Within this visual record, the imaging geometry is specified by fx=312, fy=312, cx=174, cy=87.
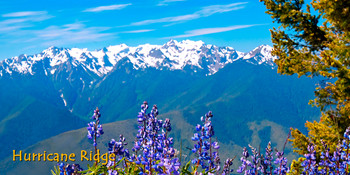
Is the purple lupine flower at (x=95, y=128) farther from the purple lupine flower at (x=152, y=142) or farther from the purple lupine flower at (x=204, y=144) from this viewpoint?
Answer: the purple lupine flower at (x=204, y=144)

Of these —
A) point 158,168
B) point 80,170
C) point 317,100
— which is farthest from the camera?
point 317,100

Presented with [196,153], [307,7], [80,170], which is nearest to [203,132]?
[196,153]

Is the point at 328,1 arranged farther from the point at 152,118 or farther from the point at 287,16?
the point at 152,118

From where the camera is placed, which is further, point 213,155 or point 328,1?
point 328,1

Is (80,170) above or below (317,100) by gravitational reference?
below

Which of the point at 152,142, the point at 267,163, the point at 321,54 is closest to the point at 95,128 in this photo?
the point at 152,142

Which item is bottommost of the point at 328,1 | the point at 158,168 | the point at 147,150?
the point at 158,168

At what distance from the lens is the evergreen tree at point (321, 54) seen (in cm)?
1228

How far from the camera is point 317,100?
13633 millimetres

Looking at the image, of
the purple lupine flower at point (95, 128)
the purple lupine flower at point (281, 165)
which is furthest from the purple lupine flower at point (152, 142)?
the purple lupine flower at point (281, 165)

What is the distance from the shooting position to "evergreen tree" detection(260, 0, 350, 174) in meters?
12.3

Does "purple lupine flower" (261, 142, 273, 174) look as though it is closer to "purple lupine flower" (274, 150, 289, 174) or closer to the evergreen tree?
"purple lupine flower" (274, 150, 289, 174)

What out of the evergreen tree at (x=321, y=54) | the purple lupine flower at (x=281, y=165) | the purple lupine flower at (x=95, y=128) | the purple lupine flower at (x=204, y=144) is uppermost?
the evergreen tree at (x=321, y=54)

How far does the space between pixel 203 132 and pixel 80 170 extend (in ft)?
6.88
